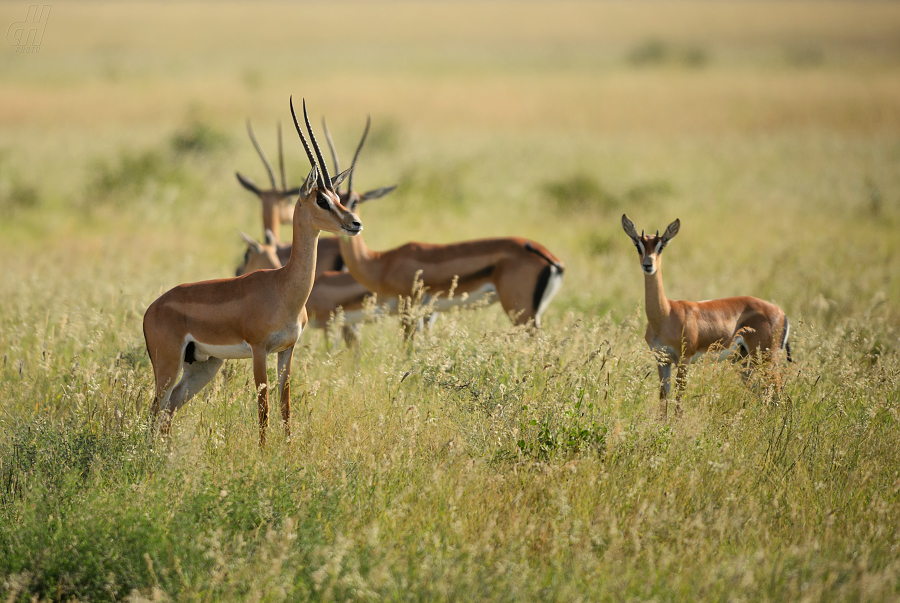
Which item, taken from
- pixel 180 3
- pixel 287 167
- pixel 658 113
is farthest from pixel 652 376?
pixel 180 3

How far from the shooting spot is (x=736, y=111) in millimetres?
29484

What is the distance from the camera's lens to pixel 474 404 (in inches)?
186

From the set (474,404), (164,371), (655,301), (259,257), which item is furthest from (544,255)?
(164,371)

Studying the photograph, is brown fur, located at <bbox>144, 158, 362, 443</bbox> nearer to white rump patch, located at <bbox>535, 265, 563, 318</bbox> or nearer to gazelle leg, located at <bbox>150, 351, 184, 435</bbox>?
gazelle leg, located at <bbox>150, 351, 184, 435</bbox>

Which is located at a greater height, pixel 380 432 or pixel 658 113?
pixel 658 113

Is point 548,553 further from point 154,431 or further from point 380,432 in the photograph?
point 154,431

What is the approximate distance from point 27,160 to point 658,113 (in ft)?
68.3

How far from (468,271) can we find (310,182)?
110 inches

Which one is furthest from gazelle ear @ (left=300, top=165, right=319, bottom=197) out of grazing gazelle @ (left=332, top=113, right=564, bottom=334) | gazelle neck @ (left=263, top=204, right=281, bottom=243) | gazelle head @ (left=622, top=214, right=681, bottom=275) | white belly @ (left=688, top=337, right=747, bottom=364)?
gazelle neck @ (left=263, top=204, right=281, bottom=243)

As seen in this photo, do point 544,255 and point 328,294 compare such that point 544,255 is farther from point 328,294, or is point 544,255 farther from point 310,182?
point 310,182

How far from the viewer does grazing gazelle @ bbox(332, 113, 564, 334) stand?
22.2 feet

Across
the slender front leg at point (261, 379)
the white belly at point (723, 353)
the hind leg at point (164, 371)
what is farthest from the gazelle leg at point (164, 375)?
the white belly at point (723, 353)

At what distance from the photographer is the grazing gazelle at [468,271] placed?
6777mm

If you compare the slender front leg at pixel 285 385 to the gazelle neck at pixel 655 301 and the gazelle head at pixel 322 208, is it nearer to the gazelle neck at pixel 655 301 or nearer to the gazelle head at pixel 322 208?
the gazelle head at pixel 322 208
